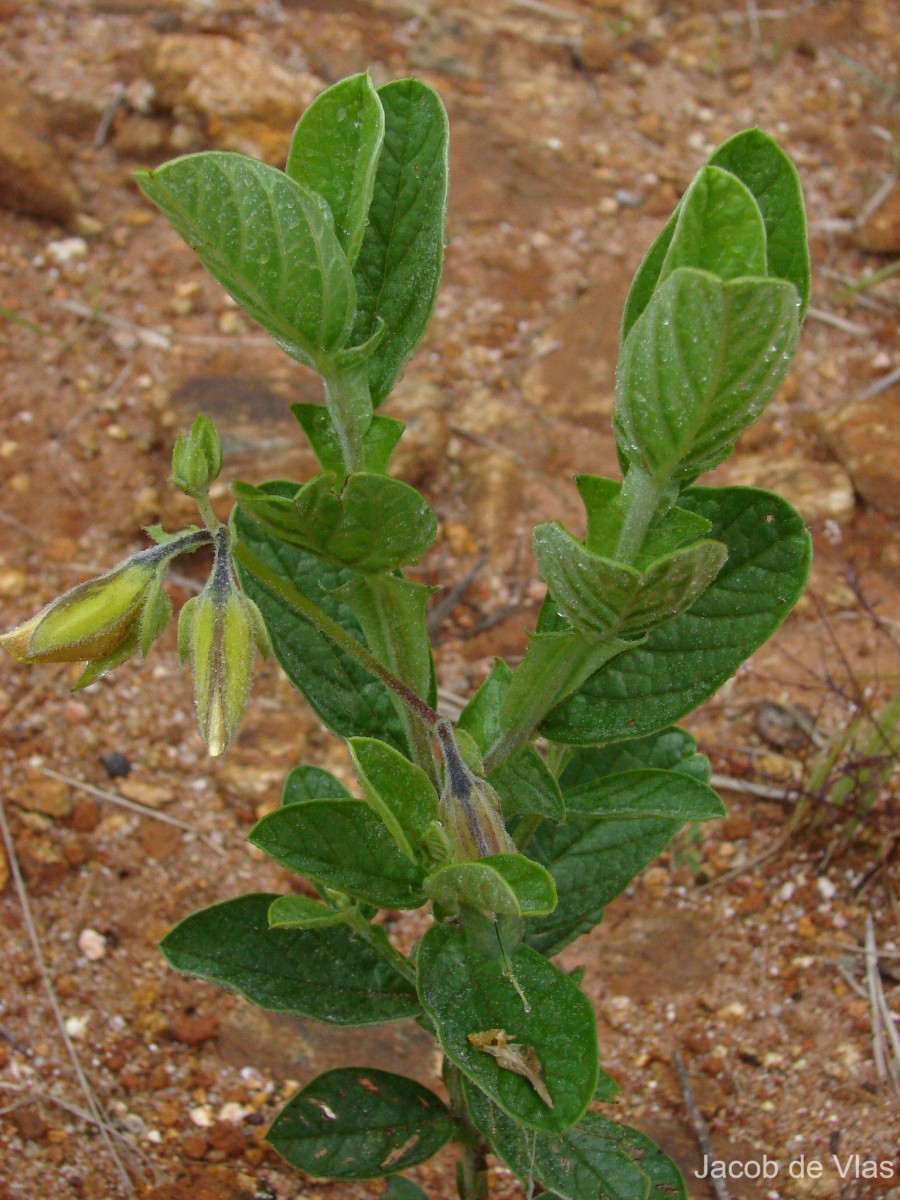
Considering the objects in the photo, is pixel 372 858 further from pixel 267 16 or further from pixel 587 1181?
pixel 267 16

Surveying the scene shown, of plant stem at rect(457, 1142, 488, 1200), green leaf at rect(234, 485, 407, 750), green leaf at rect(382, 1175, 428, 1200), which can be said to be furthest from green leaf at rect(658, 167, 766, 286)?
green leaf at rect(382, 1175, 428, 1200)

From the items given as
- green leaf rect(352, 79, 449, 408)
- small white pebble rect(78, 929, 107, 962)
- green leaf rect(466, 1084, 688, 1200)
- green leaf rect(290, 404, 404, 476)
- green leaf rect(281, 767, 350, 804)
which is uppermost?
green leaf rect(352, 79, 449, 408)

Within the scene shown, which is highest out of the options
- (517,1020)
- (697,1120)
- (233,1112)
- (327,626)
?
(327,626)

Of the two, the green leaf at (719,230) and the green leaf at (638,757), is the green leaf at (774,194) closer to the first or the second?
the green leaf at (719,230)

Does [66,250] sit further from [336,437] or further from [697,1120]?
[697,1120]

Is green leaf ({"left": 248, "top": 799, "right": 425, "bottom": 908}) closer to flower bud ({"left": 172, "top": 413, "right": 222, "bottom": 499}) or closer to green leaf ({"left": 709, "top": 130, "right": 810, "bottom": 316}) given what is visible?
flower bud ({"left": 172, "top": 413, "right": 222, "bottom": 499})

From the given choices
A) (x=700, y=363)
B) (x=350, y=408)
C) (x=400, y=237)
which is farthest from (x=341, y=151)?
(x=700, y=363)

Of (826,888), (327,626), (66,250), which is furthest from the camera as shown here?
(66,250)
